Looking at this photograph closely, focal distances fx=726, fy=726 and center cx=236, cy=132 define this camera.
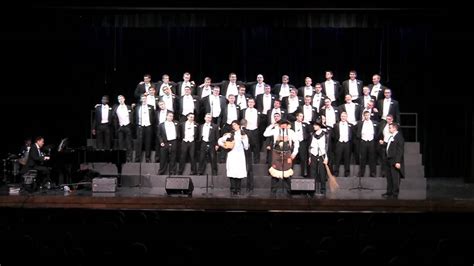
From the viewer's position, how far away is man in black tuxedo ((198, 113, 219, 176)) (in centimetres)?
1573

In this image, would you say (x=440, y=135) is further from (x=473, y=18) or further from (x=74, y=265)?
(x=74, y=265)

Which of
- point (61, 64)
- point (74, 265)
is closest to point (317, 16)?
point (61, 64)

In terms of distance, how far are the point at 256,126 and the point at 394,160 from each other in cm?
313

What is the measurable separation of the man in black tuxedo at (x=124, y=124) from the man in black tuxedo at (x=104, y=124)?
16 cm

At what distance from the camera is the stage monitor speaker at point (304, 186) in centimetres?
1412

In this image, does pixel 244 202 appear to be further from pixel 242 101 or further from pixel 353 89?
pixel 353 89

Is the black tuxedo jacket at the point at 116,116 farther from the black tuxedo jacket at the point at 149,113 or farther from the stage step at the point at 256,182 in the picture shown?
the stage step at the point at 256,182

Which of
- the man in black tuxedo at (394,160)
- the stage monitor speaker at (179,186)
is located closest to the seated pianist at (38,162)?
the stage monitor speaker at (179,186)

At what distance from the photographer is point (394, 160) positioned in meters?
14.4

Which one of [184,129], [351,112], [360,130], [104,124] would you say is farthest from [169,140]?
[360,130]

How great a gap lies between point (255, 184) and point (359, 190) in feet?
7.37

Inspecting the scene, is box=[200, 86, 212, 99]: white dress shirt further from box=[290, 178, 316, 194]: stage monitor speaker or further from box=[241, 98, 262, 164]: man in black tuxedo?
box=[290, 178, 316, 194]: stage monitor speaker

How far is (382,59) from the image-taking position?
63.7 feet

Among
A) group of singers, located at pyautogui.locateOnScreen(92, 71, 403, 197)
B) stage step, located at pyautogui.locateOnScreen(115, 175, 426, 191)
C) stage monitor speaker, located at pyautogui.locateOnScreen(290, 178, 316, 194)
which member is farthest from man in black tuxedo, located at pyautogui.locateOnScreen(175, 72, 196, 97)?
stage monitor speaker, located at pyautogui.locateOnScreen(290, 178, 316, 194)
